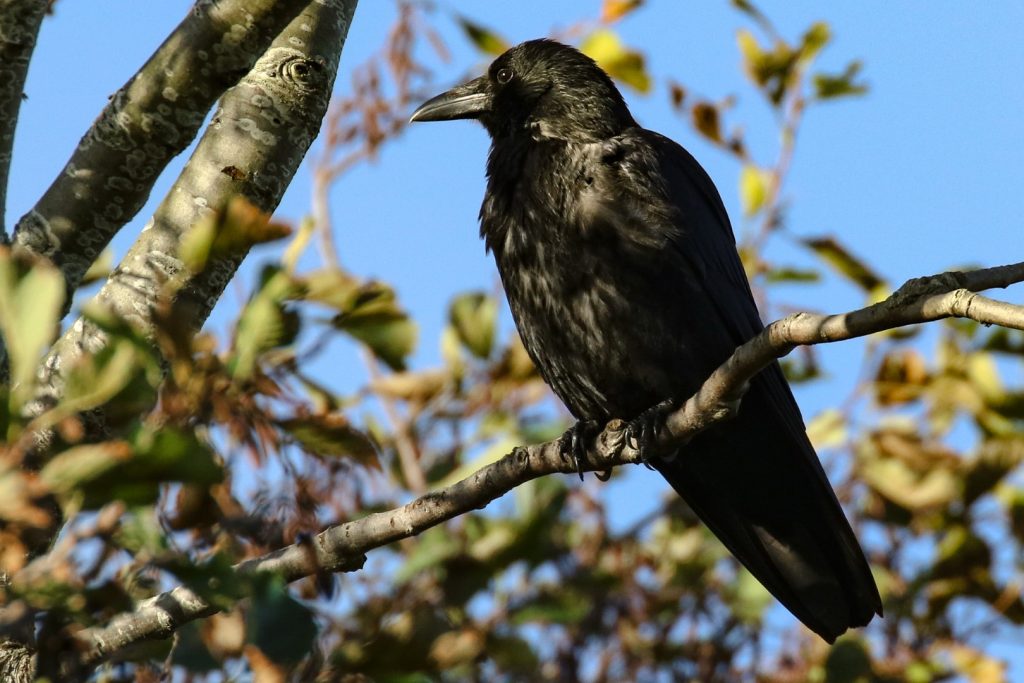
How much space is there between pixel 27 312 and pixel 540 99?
3382mm

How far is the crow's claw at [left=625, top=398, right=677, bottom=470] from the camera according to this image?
3.68 meters

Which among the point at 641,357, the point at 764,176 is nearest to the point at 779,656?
the point at 641,357

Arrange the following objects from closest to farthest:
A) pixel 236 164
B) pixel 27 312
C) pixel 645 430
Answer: pixel 27 312 < pixel 236 164 < pixel 645 430

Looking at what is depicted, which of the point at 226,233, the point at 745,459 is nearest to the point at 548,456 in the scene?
the point at 226,233

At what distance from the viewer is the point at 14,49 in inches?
→ 118

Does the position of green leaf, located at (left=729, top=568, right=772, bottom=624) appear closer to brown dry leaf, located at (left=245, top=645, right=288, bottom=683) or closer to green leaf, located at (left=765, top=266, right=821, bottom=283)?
green leaf, located at (left=765, top=266, right=821, bottom=283)

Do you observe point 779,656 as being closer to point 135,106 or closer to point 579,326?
point 579,326

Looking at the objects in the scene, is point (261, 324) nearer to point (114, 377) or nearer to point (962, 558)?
point (114, 377)

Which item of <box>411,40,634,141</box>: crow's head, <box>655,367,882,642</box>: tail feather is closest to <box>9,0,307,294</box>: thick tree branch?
<box>411,40,634,141</box>: crow's head

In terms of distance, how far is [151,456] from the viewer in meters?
1.70

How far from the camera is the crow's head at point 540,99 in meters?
4.75

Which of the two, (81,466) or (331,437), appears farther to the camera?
(331,437)

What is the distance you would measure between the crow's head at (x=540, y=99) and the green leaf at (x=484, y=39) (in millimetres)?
255

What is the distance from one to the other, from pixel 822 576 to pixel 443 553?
136 centimetres
